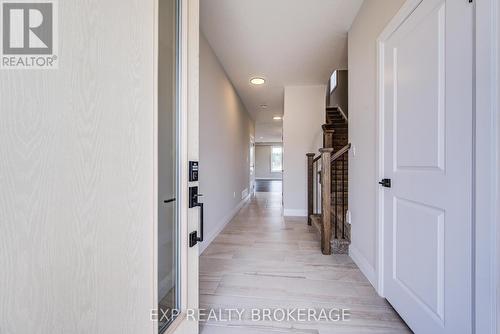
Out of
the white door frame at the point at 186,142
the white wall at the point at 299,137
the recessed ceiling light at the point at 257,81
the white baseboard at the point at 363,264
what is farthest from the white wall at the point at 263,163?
the white door frame at the point at 186,142

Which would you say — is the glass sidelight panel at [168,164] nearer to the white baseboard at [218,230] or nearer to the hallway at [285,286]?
the hallway at [285,286]

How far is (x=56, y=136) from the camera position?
0.67 meters

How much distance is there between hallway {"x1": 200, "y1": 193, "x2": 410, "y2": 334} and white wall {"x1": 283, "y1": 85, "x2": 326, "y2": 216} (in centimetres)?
162

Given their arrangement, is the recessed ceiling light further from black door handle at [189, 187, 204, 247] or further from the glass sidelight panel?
black door handle at [189, 187, 204, 247]

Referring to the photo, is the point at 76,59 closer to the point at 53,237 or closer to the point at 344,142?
the point at 53,237

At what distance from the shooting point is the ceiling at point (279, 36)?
A: 2.25m

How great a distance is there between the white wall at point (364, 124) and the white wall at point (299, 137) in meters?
2.03

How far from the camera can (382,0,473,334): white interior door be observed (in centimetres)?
101

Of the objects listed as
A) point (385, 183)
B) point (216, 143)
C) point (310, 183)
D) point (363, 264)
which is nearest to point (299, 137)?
point (310, 183)

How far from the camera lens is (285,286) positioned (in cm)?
192

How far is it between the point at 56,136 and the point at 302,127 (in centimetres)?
437

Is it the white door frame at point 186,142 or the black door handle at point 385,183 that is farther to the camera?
the black door handle at point 385,183

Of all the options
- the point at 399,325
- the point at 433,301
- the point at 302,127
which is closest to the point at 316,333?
the point at 399,325

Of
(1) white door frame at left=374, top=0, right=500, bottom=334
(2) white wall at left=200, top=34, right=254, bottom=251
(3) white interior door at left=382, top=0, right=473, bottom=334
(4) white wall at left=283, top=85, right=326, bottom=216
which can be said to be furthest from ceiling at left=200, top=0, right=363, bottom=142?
(1) white door frame at left=374, top=0, right=500, bottom=334
